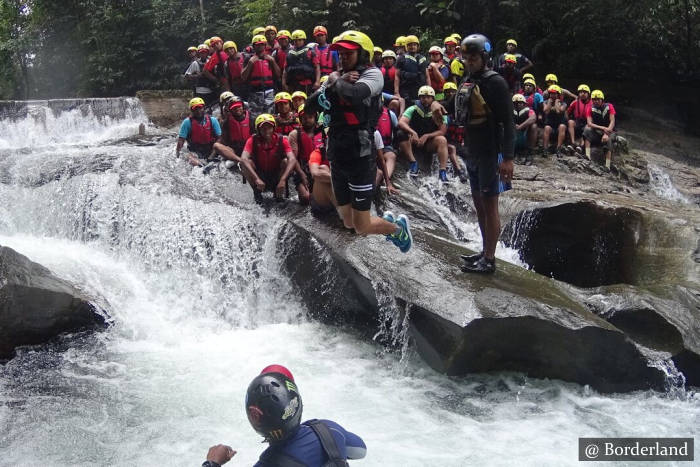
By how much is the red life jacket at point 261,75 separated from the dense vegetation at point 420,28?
532 cm

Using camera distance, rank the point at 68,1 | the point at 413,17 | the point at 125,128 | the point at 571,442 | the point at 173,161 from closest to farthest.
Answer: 1. the point at 571,442
2. the point at 173,161
3. the point at 125,128
4. the point at 413,17
5. the point at 68,1

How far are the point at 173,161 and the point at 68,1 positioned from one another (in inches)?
660

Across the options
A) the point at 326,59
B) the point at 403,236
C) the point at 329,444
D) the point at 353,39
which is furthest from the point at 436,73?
the point at 329,444

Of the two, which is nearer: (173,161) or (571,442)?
(571,442)

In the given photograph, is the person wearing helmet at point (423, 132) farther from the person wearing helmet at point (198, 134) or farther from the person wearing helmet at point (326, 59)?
the person wearing helmet at point (198, 134)

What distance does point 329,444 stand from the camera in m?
2.71

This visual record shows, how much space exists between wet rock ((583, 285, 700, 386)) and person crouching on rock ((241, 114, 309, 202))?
3918 mm

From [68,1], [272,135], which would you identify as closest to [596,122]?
[272,135]

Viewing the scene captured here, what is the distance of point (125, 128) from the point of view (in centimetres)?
1444

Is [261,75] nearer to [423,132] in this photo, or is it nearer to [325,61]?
[325,61]

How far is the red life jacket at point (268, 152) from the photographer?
866 cm

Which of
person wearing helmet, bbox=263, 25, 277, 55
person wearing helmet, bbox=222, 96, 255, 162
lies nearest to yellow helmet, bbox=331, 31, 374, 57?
person wearing helmet, bbox=222, 96, 255, 162

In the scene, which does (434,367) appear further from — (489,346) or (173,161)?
(173,161)

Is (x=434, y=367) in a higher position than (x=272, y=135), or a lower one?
lower
